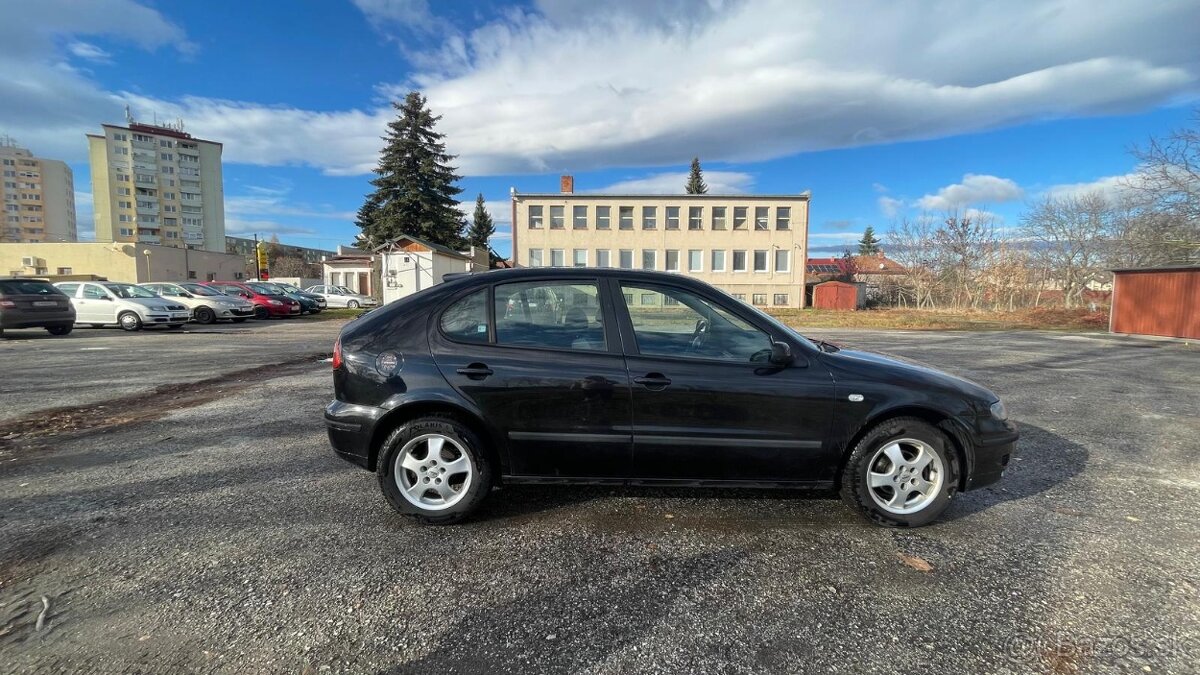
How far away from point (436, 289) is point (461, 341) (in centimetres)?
48

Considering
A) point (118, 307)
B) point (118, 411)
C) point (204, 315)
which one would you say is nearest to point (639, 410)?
point (118, 411)

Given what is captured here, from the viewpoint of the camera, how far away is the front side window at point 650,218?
42094mm

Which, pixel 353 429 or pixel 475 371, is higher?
pixel 475 371

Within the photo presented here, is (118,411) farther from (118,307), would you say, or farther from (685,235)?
(685,235)

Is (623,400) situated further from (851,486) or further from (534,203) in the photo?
(534,203)

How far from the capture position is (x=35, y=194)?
96.8 m

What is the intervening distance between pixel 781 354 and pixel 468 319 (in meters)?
1.97

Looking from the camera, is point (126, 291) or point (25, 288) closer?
point (25, 288)

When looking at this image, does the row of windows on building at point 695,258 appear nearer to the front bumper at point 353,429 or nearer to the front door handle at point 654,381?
the front bumper at point 353,429

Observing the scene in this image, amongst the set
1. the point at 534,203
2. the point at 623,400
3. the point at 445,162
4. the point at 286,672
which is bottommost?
the point at 286,672

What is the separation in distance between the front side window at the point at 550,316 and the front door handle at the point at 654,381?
322 millimetres

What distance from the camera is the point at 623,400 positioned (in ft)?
10.8

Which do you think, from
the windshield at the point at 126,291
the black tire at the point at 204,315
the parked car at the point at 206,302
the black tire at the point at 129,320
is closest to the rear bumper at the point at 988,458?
the black tire at the point at 129,320

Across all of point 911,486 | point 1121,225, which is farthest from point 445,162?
point 911,486
